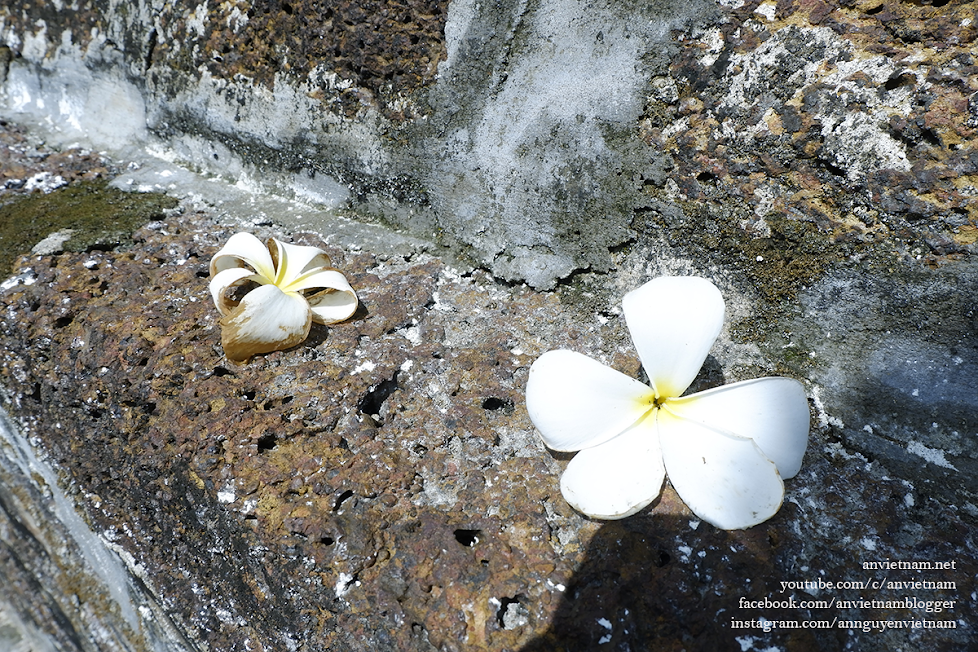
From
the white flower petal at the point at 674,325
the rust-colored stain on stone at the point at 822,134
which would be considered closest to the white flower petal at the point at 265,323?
the white flower petal at the point at 674,325

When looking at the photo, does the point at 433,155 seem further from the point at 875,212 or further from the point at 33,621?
the point at 33,621

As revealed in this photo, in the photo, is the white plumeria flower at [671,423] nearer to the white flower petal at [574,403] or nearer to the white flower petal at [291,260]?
the white flower petal at [574,403]

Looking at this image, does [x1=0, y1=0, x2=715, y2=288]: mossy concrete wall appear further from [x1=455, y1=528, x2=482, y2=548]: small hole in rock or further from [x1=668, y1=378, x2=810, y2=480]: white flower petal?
[x1=455, y1=528, x2=482, y2=548]: small hole in rock

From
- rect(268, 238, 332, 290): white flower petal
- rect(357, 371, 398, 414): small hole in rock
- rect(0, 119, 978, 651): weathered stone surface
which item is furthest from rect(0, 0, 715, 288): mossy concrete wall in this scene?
rect(357, 371, 398, 414): small hole in rock

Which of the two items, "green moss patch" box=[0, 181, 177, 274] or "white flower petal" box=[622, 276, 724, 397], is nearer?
"white flower petal" box=[622, 276, 724, 397]

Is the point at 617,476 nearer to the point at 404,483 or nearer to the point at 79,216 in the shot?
the point at 404,483

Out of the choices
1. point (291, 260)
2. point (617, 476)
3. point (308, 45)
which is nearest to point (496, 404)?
point (617, 476)
